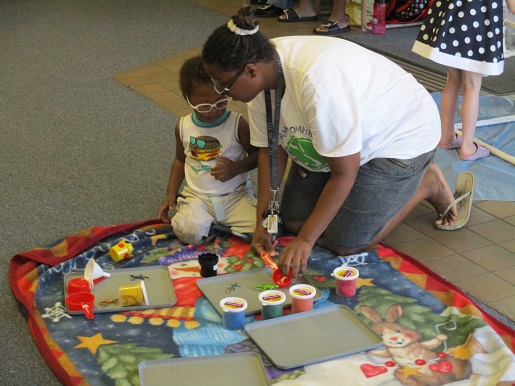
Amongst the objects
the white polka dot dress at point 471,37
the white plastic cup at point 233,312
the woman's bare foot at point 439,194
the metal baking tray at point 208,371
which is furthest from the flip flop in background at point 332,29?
the metal baking tray at point 208,371

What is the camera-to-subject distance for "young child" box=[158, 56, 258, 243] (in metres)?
2.54

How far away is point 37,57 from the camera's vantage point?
489cm

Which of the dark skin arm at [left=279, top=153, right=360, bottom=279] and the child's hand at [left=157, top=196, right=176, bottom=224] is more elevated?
the dark skin arm at [left=279, top=153, right=360, bottom=279]

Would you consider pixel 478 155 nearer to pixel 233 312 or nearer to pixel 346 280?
pixel 346 280

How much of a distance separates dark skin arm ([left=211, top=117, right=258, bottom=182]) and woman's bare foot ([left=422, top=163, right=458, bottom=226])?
0.58m

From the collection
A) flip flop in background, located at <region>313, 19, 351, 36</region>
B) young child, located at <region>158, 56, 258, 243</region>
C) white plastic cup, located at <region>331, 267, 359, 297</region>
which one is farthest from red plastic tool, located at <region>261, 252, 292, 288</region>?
flip flop in background, located at <region>313, 19, 351, 36</region>

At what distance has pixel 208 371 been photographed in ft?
6.25

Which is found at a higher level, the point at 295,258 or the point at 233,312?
the point at 295,258

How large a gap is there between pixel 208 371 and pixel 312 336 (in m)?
0.31

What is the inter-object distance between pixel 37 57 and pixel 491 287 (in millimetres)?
3501

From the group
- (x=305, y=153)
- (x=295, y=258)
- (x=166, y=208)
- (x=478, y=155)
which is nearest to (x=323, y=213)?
(x=295, y=258)

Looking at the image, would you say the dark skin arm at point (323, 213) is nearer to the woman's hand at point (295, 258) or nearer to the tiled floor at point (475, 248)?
the woman's hand at point (295, 258)

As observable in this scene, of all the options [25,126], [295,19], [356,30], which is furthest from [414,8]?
[25,126]

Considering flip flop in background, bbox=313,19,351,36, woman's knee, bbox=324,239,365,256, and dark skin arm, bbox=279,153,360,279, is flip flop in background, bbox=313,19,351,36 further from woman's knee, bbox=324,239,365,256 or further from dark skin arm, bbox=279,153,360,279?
dark skin arm, bbox=279,153,360,279
